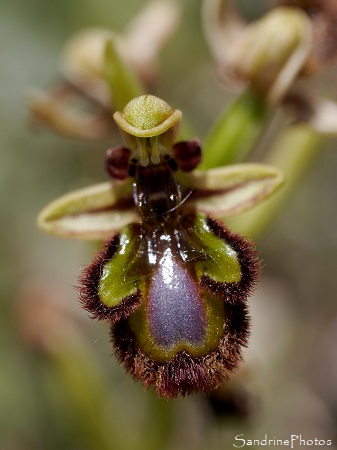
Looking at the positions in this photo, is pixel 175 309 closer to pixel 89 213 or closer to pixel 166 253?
pixel 166 253

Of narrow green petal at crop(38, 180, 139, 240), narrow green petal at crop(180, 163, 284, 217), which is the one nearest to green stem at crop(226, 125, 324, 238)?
narrow green petal at crop(180, 163, 284, 217)

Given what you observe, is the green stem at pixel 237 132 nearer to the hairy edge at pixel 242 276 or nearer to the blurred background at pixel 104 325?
the hairy edge at pixel 242 276

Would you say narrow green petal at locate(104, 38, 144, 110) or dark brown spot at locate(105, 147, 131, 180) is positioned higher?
narrow green petal at locate(104, 38, 144, 110)

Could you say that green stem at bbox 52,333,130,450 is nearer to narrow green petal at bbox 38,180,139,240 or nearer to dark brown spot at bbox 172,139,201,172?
narrow green petal at bbox 38,180,139,240

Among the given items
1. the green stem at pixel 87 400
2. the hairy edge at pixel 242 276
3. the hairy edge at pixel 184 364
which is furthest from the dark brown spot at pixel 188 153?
the green stem at pixel 87 400

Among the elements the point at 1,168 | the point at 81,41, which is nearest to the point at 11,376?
the point at 1,168

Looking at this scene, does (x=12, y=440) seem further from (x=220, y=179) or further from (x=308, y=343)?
(x=220, y=179)
